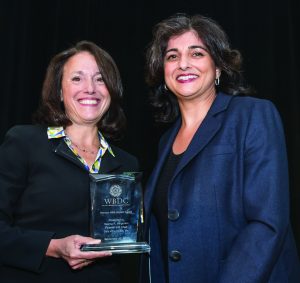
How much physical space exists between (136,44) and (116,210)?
1.80 metres

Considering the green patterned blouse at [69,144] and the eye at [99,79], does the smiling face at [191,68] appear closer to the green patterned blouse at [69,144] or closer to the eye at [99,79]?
the eye at [99,79]

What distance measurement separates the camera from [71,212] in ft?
6.52

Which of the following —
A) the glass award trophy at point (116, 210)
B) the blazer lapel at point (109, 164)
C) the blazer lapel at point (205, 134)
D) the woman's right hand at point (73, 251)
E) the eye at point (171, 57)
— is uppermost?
the eye at point (171, 57)

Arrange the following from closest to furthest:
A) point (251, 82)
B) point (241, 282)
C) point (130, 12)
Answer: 1. point (241, 282)
2. point (251, 82)
3. point (130, 12)

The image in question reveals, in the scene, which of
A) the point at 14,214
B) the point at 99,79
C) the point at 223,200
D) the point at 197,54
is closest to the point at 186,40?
the point at 197,54

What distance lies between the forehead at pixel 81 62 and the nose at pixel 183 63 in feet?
1.57

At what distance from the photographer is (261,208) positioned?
1.56 m

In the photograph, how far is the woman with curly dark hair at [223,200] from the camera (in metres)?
1.55

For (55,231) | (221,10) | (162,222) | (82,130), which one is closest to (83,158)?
(82,130)

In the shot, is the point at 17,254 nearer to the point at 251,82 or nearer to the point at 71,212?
the point at 71,212

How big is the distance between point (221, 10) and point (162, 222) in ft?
6.32

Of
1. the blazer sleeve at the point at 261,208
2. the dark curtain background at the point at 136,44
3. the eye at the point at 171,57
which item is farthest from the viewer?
the dark curtain background at the point at 136,44

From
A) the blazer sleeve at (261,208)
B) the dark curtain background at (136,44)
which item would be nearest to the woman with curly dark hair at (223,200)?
the blazer sleeve at (261,208)

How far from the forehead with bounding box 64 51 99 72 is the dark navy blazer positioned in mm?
798
